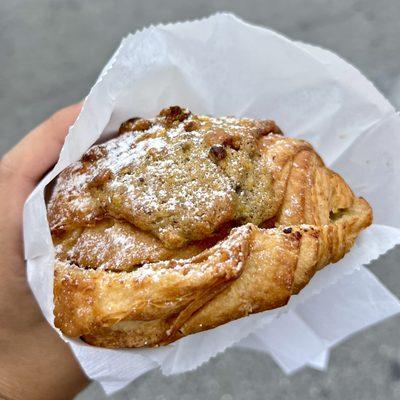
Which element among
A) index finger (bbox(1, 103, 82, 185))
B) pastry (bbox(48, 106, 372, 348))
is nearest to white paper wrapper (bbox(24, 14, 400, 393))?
pastry (bbox(48, 106, 372, 348))

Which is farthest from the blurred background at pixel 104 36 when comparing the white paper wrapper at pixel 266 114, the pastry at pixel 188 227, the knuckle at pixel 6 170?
the pastry at pixel 188 227

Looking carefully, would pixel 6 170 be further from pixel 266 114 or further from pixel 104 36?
pixel 104 36

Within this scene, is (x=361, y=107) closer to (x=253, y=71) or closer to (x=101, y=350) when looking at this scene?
(x=253, y=71)

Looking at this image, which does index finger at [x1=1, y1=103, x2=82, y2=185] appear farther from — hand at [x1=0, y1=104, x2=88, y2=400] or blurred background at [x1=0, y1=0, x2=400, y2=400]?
blurred background at [x1=0, y1=0, x2=400, y2=400]

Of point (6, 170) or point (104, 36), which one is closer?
point (6, 170)

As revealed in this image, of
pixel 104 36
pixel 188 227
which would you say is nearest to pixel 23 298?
pixel 188 227

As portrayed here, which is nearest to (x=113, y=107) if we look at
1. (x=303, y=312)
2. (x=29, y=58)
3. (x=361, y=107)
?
(x=361, y=107)

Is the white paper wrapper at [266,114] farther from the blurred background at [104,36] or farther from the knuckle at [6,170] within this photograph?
the blurred background at [104,36]
